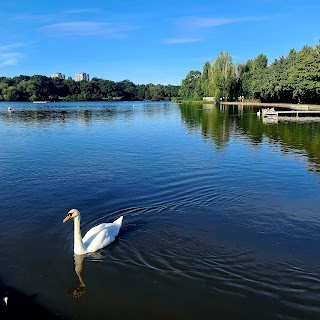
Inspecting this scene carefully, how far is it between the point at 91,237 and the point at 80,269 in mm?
1204

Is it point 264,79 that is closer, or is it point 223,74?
point 264,79

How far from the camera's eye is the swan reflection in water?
755 centimetres

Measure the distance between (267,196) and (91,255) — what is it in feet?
26.7

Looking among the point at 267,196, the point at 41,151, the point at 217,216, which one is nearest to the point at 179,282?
the point at 217,216

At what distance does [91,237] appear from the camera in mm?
9578

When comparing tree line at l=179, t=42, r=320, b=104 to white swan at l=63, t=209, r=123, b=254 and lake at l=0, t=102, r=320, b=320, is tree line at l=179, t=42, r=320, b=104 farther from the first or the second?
white swan at l=63, t=209, r=123, b=254

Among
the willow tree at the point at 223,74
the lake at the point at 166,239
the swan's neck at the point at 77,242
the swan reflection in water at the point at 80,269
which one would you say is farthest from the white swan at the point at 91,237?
the willow tree at the point at 223,74

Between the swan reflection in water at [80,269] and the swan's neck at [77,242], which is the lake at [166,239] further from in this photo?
the swan's neck at [77,242]

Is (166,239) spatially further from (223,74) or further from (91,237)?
(223,74)

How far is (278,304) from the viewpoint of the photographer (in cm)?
720

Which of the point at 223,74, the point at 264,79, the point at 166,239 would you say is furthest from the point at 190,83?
the point at 166,239

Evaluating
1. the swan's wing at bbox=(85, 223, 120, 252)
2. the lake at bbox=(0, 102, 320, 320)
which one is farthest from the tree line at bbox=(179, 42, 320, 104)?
the swan's wing at bbox=(85, 223, 120, 252)

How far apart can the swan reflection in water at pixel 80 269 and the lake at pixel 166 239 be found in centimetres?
4

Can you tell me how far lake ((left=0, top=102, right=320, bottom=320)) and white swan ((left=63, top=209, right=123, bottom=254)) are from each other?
234 mm
